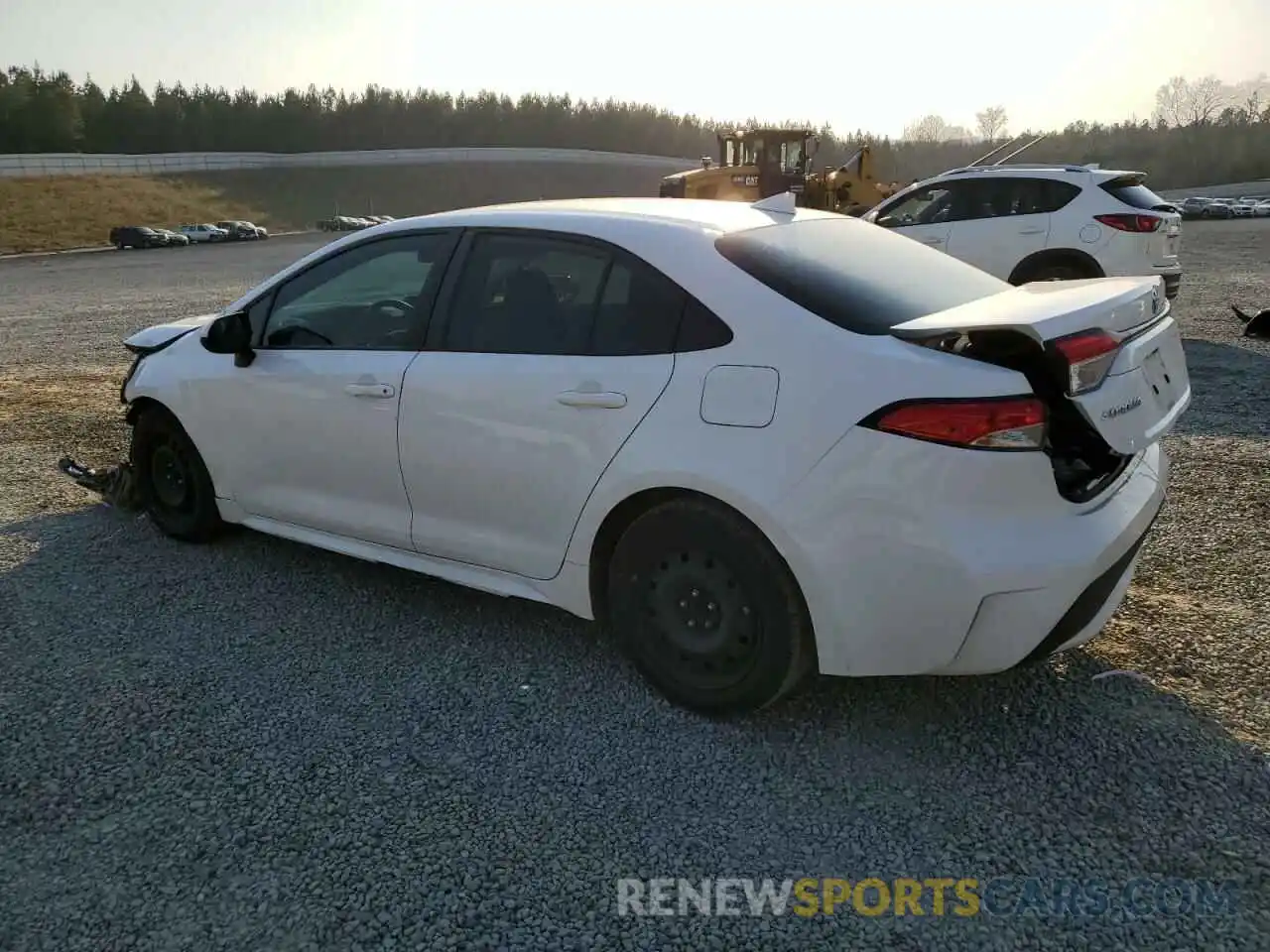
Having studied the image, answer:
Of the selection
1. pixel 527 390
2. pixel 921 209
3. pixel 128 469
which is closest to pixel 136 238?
pixel 921 209

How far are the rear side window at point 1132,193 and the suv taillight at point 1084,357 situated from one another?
7.95 metres

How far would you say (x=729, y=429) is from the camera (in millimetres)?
2932

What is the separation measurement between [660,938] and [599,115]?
116 meters

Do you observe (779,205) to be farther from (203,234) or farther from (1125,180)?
(203,234)

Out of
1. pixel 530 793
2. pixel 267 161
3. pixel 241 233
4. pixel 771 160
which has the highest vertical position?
pixel 267 161

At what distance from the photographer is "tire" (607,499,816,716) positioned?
9.66ft

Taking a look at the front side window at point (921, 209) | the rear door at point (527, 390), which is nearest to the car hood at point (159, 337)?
the rear door at point (527, 390)

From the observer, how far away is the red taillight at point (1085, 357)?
2.70m

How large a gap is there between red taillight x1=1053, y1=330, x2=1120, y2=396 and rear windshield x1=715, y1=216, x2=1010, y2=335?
48 centimetres

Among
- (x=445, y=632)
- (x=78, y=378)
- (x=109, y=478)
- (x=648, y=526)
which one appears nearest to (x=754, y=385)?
(x=648, y=526)

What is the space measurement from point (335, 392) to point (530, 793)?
1840 millimetres

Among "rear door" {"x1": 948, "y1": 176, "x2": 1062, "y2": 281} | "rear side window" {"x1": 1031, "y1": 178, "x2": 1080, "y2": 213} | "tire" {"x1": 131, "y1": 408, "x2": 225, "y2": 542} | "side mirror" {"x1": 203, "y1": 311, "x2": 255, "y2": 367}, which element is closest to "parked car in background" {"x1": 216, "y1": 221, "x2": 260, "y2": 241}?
"rear door" {"x1": 948, "y1": 176, "x2": 1062, "y2": 281}

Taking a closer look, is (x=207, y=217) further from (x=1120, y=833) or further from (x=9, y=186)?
(x=1120, y=833)

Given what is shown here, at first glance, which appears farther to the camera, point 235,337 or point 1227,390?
point 1227,390
